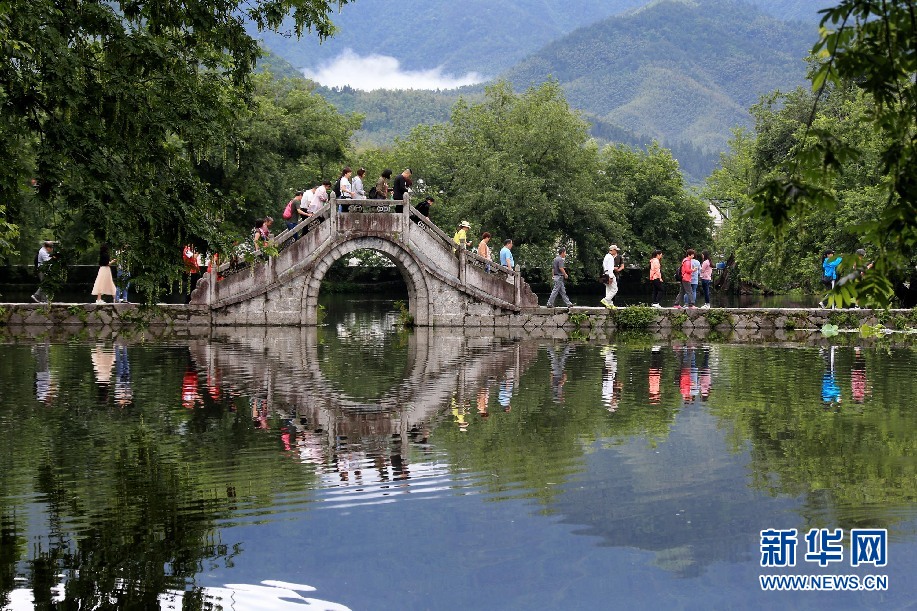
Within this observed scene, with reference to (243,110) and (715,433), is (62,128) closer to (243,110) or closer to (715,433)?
(243,110)

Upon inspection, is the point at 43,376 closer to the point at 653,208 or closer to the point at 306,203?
the point at 306,203

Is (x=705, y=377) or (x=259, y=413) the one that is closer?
(x=259, y=413)

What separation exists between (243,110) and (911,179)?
12848 millimetres

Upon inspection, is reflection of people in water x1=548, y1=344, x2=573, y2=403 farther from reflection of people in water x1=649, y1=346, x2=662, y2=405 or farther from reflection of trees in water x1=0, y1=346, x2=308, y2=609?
reflection of trees in water x1=0, y1=346, x2=308, y2=609

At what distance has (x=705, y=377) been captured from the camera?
811 inches

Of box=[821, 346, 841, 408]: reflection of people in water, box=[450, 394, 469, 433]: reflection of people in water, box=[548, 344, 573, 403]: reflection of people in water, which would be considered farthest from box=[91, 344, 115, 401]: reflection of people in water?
box=[821, 346, 841, 408]: reflection of people in water

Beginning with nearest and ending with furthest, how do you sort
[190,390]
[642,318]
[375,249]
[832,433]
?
[832,433]
[190,390]
[642,318]
[375,249]

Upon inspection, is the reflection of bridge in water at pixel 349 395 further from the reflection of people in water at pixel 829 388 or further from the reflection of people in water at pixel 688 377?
the reflection of people in water at pixel 829 388

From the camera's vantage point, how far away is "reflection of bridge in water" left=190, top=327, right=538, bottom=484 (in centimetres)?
1285

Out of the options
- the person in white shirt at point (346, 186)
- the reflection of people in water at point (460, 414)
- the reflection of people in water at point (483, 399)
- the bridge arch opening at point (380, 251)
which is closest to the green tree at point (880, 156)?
the reflection of people in water at point (460, 414)

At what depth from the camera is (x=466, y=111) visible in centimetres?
6378

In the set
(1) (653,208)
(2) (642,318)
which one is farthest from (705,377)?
(1) (653,208)

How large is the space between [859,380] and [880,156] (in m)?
14.3

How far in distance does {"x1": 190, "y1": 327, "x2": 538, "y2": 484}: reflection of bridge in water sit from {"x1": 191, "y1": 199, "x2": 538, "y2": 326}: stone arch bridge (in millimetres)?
2369
